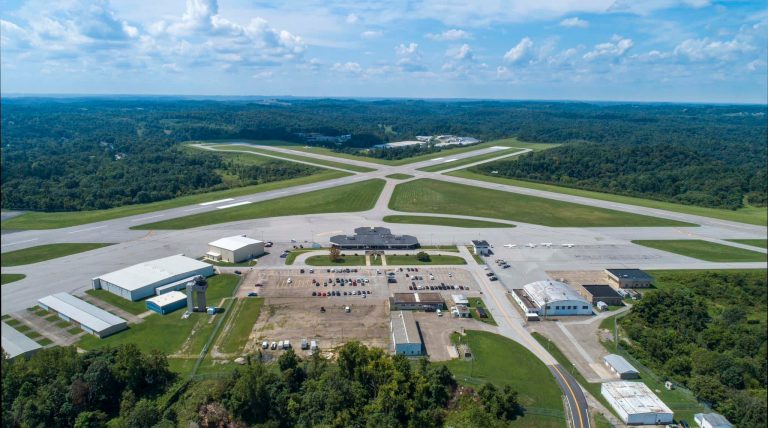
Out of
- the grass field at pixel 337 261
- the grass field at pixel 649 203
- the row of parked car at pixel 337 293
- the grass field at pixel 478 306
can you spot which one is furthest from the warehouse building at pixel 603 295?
the grass field at pixel 337 261

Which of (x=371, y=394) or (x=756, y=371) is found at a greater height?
(x=756, y=371)

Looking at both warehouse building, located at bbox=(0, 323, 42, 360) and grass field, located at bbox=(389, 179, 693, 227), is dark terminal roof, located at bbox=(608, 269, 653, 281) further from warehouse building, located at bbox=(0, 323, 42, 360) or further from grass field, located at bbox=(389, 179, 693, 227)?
warehouse building, located at bbox=(0, 323, 42, 360)

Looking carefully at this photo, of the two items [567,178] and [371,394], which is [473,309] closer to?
[371,394]

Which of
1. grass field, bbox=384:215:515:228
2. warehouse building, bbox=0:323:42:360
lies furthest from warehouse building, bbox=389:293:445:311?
warehouse building, bbox=0:323:42:360

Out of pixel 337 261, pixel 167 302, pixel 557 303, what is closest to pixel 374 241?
pixel 337 261

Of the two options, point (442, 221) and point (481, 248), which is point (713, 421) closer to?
point (481, 248)

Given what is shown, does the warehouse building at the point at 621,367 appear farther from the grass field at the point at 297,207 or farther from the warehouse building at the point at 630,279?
the grass field at the point at 297,207

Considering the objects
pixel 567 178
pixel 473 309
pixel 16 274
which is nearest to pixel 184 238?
pixel 16 274
